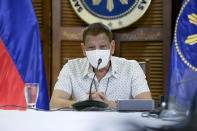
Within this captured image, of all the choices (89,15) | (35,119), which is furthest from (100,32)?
(89,15)

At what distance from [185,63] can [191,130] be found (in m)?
1.98

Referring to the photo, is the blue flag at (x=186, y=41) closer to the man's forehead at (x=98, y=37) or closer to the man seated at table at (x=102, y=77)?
the man seated at table at (x=102, y=77)

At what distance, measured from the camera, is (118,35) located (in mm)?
2678

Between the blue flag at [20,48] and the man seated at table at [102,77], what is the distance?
1.07 feet

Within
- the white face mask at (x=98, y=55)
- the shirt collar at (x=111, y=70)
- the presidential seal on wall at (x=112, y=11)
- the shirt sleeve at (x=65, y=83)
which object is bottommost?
the shirt sleeve at (x=65, y=83)

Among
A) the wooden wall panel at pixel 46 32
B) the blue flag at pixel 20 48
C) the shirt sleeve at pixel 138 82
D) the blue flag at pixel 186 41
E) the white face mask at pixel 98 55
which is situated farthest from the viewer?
the wooden wall panel at pixel 46 32

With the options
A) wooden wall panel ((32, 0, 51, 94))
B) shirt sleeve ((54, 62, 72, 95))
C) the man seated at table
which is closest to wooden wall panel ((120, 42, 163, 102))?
wooden wall panel ((32, 0, 51, 94))

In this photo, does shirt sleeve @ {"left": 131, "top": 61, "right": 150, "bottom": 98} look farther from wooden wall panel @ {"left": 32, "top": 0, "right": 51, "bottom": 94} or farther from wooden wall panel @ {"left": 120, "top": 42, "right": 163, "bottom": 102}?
wooden wall panel @ {"left": 32, "top": 0, "right": 51, "bottom": 94}

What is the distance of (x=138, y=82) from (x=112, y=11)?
124 cm

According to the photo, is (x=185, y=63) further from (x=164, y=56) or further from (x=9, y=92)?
(x=9, y=92)

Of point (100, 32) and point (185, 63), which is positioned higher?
point (100, 32)

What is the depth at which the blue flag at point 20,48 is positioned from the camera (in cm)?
183

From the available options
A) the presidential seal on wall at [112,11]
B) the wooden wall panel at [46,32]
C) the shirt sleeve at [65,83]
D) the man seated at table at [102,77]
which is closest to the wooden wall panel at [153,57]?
the presidential seal on wall at [112,11]

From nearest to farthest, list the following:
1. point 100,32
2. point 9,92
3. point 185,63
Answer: point 100,32 → point 9,92 → point 185,63
